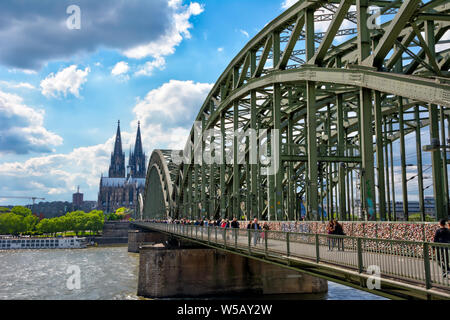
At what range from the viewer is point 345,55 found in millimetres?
30391

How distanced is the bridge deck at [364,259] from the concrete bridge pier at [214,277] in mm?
17131

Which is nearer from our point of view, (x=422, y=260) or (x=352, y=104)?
(x=422, y=260)

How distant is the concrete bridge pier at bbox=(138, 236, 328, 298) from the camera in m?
32.7

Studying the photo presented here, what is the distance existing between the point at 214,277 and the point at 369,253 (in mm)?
24211

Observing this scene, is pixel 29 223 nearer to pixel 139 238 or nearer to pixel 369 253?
pixel 139 238

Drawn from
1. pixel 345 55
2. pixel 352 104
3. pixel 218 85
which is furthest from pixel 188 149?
pixel 345 55

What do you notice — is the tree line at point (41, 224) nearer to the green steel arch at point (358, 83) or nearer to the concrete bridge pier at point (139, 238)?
the concrete bridge pier at point (139, 238)

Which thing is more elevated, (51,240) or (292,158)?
(292,158)

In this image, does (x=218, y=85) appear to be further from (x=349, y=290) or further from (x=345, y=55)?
(x=349, y=290)

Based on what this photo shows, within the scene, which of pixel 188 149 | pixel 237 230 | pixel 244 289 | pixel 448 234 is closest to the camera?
pixel 448 234

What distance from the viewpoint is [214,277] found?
108 feet

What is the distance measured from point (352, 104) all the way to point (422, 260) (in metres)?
31.1
